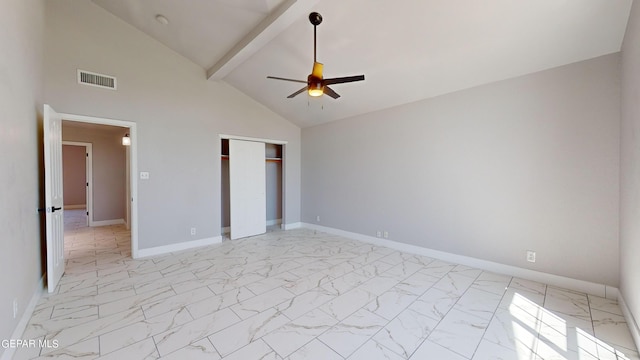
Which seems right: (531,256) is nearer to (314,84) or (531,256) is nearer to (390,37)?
(390,37)

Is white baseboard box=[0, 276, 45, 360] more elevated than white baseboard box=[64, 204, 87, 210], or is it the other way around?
white baseboard box=[64, 204, 87, 210]

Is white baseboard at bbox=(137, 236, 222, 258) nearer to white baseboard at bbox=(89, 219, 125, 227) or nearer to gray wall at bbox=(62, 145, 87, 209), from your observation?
white baseboard at bbox=(89, 219, 125, 227)

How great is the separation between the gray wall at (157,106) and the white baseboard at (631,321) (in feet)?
18.4

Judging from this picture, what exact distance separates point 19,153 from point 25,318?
152 cm

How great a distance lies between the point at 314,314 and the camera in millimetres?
2529

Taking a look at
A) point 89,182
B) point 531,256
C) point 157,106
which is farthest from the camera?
point 89,182

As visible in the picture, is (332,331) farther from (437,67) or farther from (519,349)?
(437,67)

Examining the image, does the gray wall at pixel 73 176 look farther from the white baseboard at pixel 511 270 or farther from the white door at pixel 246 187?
the white baseboard at pixel 511 270

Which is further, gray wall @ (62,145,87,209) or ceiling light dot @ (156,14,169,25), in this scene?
gray wall @ (62,145,87,209)

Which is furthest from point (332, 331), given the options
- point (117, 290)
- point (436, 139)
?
point (436, 139)

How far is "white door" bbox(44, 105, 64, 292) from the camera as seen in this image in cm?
285

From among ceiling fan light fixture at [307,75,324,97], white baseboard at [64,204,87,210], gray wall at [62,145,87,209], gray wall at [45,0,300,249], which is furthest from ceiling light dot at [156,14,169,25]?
white baseboard at [64,204,87,210]

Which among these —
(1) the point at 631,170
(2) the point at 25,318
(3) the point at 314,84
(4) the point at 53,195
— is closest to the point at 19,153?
(4) the point at 53,195

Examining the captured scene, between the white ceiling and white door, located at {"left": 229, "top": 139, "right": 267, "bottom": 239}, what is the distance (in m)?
1.62
